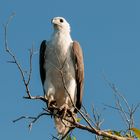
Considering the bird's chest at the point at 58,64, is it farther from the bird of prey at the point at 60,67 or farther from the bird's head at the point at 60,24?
the bird's head at the point at 60,24

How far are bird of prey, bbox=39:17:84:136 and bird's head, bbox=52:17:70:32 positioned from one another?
0.15m

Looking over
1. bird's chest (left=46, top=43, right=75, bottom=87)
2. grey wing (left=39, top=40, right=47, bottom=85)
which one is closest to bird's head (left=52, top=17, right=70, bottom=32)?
grey wing (left=39, top=40, right=47, bottom=85)

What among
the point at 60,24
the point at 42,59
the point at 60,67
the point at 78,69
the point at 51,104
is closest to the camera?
the point at 51,104

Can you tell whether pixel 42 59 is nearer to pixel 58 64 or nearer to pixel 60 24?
pixel 58 64

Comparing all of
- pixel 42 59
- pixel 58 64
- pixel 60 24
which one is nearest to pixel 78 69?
pixel 58 64

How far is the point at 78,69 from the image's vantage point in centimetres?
889

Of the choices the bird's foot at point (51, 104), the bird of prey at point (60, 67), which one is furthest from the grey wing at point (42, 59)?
the bird's foot at point (51, 104)

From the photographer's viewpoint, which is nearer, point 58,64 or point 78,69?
point 58,64

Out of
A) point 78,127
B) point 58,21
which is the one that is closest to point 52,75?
point 58,21

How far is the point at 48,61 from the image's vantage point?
877cm

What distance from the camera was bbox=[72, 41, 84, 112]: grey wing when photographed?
8860 mm

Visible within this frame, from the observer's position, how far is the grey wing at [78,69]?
29.1ft

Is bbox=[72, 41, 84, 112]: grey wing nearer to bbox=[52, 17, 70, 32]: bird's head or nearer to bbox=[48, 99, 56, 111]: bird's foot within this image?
bbox=[52, 17, 70, 32]: bird's head

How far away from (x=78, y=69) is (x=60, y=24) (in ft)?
3.87
